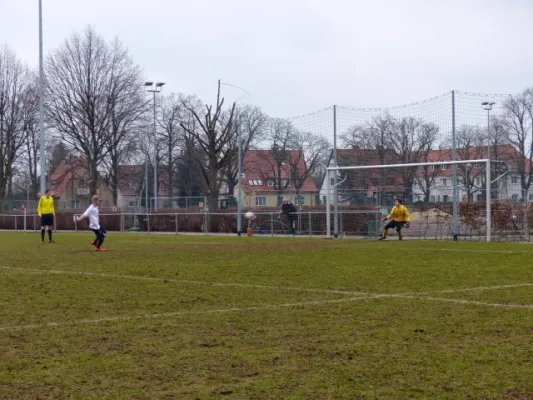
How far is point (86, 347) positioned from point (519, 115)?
36.9 m

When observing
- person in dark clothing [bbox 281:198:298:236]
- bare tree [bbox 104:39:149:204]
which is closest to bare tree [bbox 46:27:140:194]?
bare tree [bbox 104:39:149:204]

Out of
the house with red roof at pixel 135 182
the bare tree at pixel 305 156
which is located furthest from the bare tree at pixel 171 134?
the bare tree at pixel 305 156

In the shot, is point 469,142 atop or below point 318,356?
atop

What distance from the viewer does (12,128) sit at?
66875mm

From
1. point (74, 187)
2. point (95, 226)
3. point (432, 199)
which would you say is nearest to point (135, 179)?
point (74, 187)

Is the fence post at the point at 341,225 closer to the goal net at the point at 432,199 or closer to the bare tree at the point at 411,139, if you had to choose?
the goal net at the point at 432,199

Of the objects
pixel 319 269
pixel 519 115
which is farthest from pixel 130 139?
pixel 319 269

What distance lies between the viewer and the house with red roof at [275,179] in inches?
1451

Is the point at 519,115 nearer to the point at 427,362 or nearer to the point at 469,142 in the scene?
the point at 469,142

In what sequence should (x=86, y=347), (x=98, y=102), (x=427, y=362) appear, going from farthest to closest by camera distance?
(x=98, y=102), (x=86, y=347), (x=427, y=362)

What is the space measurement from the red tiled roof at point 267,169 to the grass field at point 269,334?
900 inches

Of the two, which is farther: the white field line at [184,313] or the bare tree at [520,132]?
the bare tree at [520,132]

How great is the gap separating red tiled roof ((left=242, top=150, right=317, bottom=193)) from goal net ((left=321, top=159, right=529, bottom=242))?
98.1 inches

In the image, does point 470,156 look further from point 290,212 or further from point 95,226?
point 95,226
